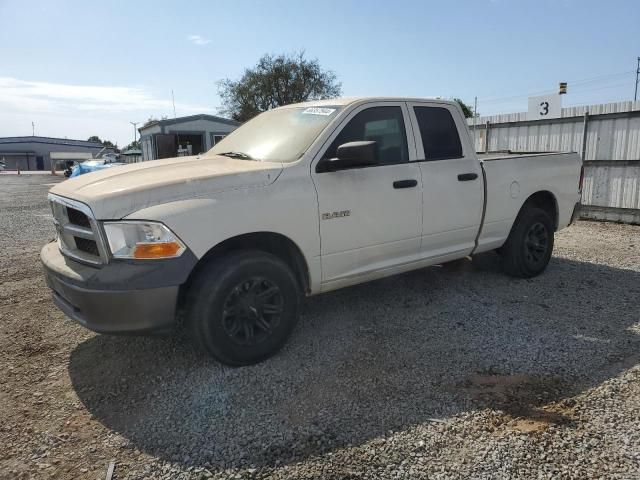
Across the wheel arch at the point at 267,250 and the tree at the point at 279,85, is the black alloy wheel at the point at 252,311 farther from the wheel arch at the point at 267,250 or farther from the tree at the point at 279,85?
the tree at the point at 279,85

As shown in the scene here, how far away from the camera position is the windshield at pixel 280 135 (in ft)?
12.6

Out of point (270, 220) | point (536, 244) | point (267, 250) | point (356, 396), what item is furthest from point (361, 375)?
point (536, 244)

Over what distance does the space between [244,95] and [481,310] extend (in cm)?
Result: 3674

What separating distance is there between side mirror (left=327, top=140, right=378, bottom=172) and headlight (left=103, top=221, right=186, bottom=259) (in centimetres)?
138

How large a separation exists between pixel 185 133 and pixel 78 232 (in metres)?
32.1

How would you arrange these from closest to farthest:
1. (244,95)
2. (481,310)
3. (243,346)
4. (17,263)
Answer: (243,346), (481,310), (17,263), (244,95)

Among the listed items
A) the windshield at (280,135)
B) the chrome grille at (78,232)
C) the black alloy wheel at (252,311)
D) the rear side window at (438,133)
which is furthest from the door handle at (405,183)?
the chrome grille at (78,232)

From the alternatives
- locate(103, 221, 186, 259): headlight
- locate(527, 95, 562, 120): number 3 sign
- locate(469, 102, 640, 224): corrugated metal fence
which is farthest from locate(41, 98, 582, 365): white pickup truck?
locate(527, 95, 562, 120): number 3 sign

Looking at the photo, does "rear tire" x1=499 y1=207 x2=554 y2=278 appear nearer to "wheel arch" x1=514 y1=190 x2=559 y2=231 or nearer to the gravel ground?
"wheel arch" x1=514 y1=190 x2=559 y2=231

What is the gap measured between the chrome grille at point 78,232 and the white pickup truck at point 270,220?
0.04ft

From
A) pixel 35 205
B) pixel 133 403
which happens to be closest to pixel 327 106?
pixel 133 403

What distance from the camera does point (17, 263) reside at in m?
6.71

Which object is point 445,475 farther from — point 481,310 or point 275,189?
point 481,310

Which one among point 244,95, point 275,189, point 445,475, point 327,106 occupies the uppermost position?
point 244,95
